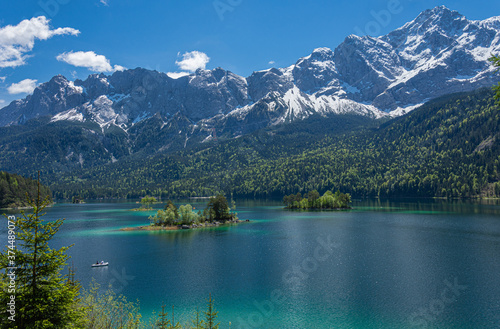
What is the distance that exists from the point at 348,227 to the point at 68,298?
9898 centimetres

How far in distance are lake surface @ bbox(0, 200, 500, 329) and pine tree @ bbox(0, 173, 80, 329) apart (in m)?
22.1

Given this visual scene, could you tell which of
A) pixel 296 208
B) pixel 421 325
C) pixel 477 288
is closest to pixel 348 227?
pixel 477 288

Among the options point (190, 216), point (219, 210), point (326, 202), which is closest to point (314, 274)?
point (190, 216)

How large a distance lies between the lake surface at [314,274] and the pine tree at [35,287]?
22.1 metres

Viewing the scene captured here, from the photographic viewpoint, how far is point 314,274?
5475cm

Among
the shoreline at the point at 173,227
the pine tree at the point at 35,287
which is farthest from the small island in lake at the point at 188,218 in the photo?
the pine tree at the point at 35,287

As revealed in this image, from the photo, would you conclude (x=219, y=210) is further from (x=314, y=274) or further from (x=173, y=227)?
(x=314, y=274)

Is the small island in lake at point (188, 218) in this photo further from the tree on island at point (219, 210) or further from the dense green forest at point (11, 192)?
the dense green forest at point (11, 192)

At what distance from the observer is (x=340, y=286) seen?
4788 centimetres

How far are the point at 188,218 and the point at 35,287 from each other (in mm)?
106056

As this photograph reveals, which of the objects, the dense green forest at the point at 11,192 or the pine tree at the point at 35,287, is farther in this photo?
the dense green forest at the point at 11,192

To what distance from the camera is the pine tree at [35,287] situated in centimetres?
1655

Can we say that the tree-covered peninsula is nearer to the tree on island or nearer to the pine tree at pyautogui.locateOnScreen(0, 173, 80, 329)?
the tree on island

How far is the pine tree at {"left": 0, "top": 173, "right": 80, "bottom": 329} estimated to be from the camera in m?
16.5
